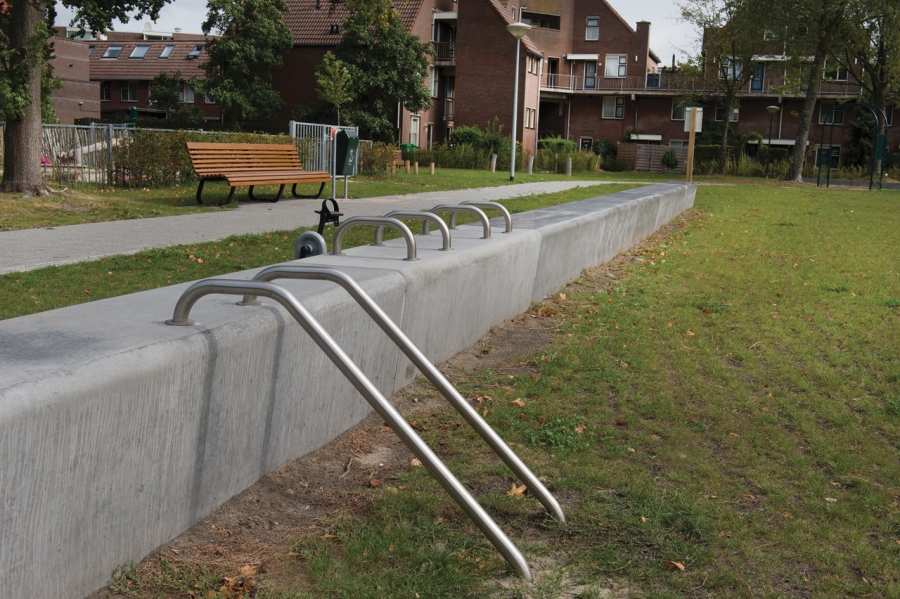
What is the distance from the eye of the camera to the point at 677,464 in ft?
14.1

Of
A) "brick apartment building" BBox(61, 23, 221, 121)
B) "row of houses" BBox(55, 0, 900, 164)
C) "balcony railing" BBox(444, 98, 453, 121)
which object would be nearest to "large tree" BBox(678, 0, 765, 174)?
"row of houses" BBox(55, 0, 900, 164)

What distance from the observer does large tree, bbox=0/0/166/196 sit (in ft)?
48.3

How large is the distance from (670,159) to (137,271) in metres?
48.0

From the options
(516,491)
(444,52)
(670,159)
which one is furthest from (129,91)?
(516,491)

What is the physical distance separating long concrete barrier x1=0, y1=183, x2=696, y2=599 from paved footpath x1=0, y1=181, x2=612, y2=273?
4738mm

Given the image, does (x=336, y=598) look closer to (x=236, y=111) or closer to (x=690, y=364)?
(x=690, y=364)

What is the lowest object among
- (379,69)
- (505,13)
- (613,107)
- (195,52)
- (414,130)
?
(414,130)

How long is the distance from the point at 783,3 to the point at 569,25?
1090 inches

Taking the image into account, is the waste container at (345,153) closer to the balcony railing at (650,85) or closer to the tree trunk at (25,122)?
the tree trunk at (25,122)

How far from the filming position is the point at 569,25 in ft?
202

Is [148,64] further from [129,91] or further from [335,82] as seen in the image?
[335,82]

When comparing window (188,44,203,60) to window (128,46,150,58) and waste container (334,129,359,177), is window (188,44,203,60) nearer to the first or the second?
window (128,46,150,58)

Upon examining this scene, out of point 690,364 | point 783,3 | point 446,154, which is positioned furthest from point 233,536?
point 446,154

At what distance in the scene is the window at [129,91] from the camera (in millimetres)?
63562
